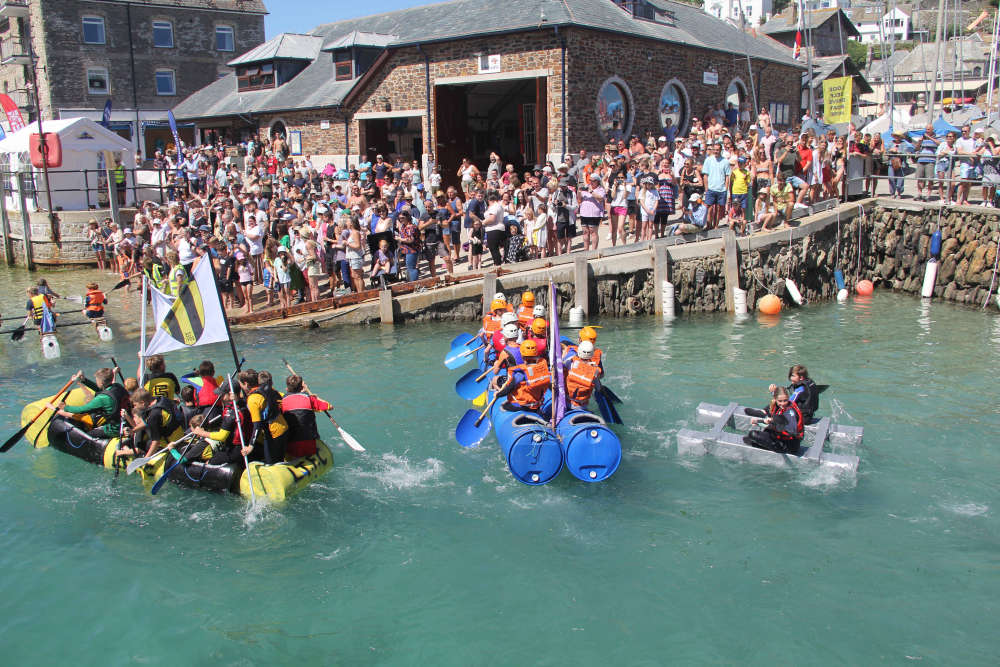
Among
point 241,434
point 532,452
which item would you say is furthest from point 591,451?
point 241,434

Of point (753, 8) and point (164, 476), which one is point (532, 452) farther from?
point (753, 8)

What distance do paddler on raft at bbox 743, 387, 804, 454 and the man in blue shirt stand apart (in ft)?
26.0

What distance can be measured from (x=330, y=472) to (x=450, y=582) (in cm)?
280

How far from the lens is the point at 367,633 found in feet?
22.9

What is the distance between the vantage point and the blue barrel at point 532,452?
28.8 ft

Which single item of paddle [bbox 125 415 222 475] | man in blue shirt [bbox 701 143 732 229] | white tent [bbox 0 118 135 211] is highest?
white tent [bbox 0 118 135 211]

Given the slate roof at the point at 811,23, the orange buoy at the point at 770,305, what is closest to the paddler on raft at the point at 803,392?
the orange buoy at the point at 770,305

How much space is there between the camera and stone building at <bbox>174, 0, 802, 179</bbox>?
2117cm

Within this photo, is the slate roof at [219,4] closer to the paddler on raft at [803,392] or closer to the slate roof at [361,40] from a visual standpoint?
the slate roof at [361,40]

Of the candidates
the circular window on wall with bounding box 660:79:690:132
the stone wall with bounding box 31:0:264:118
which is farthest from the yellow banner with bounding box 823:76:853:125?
the stone wall with bounding box 31:0:264:118

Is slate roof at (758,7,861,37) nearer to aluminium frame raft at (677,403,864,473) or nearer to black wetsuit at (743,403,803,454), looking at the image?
aluminium frame raft at (677,403,864,473)

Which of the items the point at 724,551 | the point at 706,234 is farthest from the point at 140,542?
the point at 706,234

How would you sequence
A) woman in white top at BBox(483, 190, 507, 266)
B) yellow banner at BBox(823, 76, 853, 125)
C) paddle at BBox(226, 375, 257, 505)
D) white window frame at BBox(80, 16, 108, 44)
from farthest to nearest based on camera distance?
white window frame at BBox(80, 16, 108, 44)
yellow banner at BBox(823, 76, 853, 125)
woman in white top at BBox(483, 190, 507, 266)
paddle at BBox(226, 375, 257, 505)

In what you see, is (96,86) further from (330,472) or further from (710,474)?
(710,474)
